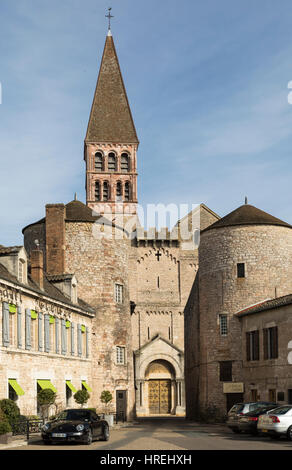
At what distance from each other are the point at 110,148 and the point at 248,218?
159 feet

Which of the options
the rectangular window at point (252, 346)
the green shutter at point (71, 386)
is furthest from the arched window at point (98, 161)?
the green shutter at point (71, 386)

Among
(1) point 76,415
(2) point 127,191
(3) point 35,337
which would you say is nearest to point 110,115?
(2) point 127,191

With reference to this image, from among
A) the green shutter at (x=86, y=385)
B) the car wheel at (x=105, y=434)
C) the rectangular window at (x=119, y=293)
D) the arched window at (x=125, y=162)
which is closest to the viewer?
the car wheel at (x=105, y=434)

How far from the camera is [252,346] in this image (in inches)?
1768

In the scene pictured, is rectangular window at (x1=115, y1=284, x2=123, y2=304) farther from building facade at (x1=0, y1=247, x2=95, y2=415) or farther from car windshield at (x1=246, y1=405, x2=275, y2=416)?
car windshield at (x1=246, y1=405, x2=275, y2=416)

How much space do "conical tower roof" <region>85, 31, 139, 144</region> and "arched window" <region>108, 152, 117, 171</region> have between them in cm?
212

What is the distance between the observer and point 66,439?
23547mm

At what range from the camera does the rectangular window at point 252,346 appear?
43.9m

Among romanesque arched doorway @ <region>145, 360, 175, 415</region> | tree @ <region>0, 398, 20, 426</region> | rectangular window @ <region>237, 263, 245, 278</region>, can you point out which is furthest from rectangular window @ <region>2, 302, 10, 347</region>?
romanesque arched doorway @ <region>145, 360, 175, 415</region>

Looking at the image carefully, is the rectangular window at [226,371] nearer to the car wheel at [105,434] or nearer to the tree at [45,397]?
the tree at [45,397]

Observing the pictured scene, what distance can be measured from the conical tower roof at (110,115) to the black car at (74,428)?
71148 millimetres
